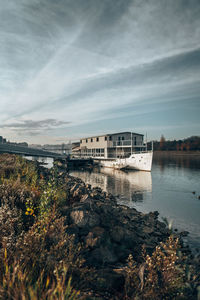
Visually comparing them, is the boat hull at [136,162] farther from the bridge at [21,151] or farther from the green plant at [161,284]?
the green plant at [161,284]

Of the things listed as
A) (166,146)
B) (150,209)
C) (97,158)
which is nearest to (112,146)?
(97,158)

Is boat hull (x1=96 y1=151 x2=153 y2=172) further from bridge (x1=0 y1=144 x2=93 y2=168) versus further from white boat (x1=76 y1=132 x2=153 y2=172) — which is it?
bridge (x1=0 y1=144 x2=93 y2=168)

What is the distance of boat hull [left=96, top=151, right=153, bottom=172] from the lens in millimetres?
38688

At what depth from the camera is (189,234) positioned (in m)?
10.6

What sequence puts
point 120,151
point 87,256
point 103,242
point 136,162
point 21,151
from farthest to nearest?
point 120,151 < point 21,151 < point 136,162 < point 103,242 < point 87,256

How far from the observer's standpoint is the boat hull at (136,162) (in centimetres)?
3869

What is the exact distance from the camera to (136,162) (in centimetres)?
4112

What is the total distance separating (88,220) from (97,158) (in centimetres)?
4617

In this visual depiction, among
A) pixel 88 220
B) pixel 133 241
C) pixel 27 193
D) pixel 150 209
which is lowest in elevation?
pixel 150 209

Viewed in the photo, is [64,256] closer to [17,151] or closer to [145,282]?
[145,282]

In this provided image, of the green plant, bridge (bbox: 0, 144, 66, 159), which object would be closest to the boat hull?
bridge (bbox: 0, 144, 66, 159)

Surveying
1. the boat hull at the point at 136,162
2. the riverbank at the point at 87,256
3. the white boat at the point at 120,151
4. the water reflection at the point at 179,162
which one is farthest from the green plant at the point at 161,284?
the water reflection at the point at 179,162

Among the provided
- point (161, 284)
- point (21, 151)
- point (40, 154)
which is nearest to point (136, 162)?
point (40, 154)

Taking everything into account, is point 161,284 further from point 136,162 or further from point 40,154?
point 40,154
